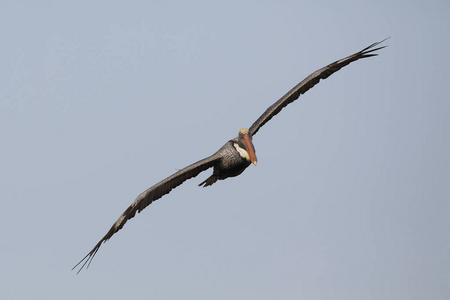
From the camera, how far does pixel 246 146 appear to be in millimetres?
24156

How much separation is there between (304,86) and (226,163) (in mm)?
3765

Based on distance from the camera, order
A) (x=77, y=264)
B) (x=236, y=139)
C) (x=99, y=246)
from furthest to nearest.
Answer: (x=236, y=139) < (x=99, y=246) < (x=77, y=264)

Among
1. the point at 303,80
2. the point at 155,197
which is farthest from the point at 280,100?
the point at 155,197

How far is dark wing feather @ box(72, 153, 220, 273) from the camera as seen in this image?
2344cm

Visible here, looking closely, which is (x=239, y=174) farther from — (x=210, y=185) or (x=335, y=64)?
(x=335, y=64)

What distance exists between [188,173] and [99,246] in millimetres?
3188

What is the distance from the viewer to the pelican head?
2389 centimetres

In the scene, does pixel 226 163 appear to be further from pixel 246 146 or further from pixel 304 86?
pixel 304 86

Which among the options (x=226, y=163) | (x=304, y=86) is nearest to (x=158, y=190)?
(x=226, y=163)

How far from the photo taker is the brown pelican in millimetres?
23544

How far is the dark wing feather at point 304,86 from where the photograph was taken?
84.8 feet

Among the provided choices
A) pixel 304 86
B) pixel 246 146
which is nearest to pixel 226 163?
pixel 246 146

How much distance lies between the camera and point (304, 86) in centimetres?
2627

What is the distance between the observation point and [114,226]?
77.0 feet
